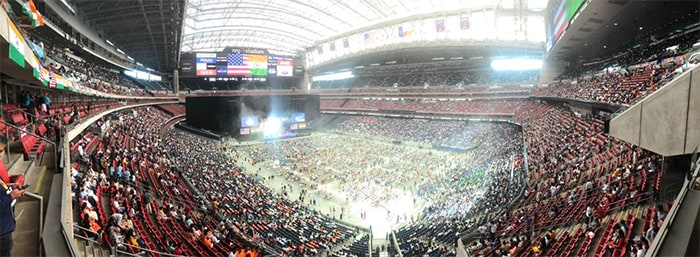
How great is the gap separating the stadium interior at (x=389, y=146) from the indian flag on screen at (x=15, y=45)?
80 millimetres

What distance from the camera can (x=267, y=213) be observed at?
1864cm

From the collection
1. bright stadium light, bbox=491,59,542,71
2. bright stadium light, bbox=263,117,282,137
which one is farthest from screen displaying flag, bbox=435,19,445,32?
bright stadium light, bbox=263,117,282,137

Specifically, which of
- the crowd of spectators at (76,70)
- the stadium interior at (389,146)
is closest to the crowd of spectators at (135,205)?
the stadium interior at (389,146)

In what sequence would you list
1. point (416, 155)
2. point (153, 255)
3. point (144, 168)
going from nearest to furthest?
point (153, 255) → point (144, 168) → point (416, 155)

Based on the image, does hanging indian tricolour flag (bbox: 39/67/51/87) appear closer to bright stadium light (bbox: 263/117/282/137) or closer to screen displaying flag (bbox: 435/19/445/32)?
bright stadium light (bbox: 263/117/282/137)

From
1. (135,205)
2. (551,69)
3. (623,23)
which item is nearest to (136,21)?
(135,205)

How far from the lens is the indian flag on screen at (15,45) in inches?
246

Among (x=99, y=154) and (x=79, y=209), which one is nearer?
(x=79, y=209)

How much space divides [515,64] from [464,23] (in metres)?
11.2

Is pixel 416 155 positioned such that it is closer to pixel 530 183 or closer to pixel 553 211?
pixel 530 183

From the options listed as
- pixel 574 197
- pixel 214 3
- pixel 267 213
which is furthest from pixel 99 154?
pixel 214 3

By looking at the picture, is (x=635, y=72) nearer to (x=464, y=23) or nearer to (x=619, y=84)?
(x=619, y=84)

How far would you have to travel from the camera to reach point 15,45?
6.54m

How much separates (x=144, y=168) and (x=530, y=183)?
18.3 meters
